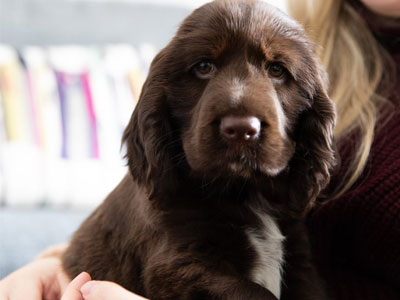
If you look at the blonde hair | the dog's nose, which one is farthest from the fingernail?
the blonde hair

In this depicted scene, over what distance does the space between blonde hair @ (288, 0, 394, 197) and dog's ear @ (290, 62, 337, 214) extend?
36 cm

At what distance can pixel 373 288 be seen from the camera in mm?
1950

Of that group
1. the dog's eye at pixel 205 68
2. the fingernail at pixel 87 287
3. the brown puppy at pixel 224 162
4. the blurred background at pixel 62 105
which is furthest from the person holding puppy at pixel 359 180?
the blurred background at pixel 62 105

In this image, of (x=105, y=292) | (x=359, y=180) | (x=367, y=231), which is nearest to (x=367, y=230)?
(x=367, y=231)

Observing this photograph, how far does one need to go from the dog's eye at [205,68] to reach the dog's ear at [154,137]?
10 cm

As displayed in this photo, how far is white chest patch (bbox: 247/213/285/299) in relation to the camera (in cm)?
153

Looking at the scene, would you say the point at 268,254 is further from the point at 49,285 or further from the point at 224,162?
the point at 49,285

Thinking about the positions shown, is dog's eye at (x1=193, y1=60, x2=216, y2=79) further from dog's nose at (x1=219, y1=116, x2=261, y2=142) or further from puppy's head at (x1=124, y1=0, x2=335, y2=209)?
dog's nose at (x1=219, y1=116, x2=261, y2=142)

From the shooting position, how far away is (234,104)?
4.32ft

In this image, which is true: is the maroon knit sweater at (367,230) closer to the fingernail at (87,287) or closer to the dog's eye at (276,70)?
the dog's eye at (276,70)

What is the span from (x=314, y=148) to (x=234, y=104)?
347mm

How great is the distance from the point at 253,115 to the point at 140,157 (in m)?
0.39

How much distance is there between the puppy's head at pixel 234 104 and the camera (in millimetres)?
1340

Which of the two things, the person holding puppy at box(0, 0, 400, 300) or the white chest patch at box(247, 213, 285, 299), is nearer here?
the white chest patch at box(247, 213, 285, 299)
